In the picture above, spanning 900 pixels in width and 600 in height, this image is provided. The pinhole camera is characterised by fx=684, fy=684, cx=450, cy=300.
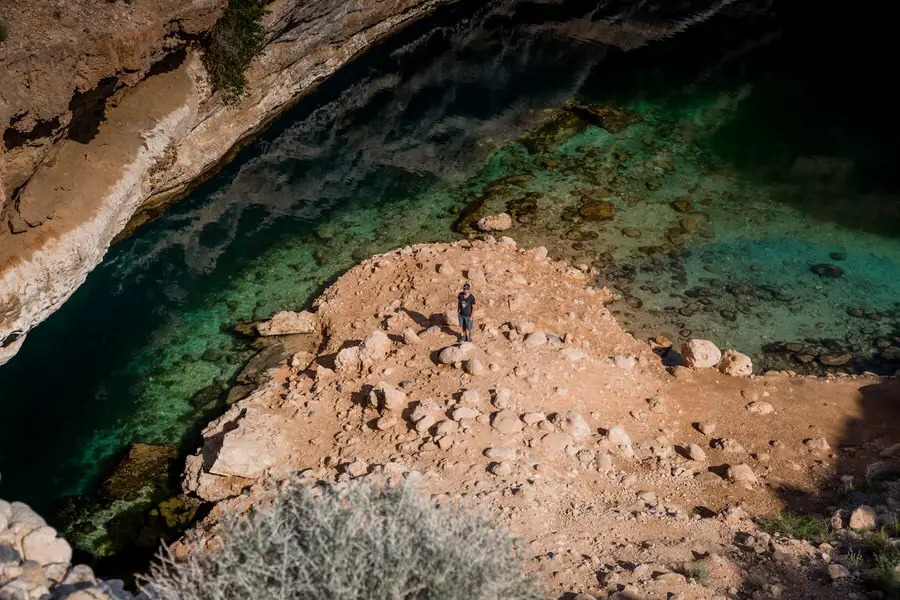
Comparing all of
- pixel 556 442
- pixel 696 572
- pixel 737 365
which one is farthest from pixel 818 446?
pixel 696 572

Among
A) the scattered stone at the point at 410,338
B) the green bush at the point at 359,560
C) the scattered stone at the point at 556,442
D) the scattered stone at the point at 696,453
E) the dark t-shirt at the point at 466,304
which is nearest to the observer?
the green bush at the point at 359,560

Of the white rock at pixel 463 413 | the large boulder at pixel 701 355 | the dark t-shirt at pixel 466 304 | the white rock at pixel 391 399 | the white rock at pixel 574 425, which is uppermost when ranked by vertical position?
the dark t-shirt at pixel 466 304

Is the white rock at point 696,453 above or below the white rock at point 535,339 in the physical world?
below

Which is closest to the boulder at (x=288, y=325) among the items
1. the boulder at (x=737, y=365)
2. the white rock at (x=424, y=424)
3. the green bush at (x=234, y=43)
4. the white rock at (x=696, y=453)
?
the white rock at (x=424, y=424)

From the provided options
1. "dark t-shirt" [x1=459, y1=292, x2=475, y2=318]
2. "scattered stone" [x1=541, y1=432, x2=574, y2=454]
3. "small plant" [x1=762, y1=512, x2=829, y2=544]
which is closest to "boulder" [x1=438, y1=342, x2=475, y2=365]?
"dark t-shirt" [x1=459, y1=292, x2=475, y2=318]

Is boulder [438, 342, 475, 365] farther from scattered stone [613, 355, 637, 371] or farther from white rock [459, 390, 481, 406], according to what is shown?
scattered stone [613, 355, 637, 371]

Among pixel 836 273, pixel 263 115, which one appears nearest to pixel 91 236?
pixel 263 115

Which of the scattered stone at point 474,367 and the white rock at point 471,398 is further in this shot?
the scattered stone at point 474,367

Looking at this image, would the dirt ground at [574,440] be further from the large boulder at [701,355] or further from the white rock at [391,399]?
the large boulder at [701,355]

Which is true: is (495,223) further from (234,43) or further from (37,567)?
(37,567)
